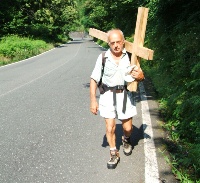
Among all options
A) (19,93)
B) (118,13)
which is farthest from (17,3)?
(19,93)

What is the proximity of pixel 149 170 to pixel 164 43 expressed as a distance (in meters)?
5.05

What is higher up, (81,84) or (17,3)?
(17,3)

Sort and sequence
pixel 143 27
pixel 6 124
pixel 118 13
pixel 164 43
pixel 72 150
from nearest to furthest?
1. pixel 143 27
2. pixel 72 150
3. pixel 6 124
4. pixel 164 43
5. pixel 118 13

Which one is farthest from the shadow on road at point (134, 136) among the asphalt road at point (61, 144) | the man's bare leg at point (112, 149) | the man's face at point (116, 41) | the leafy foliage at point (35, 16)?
the leafy foliage at point (35, 16)

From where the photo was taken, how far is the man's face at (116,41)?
11.8ft

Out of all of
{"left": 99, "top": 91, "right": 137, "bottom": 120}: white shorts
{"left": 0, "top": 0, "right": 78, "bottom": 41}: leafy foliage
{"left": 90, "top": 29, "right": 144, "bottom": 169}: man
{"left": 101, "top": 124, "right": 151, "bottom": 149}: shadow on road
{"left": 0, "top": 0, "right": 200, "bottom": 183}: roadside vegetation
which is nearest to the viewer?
{"left": 90, "top": 29, "right": 144, "bottom": 169}: man

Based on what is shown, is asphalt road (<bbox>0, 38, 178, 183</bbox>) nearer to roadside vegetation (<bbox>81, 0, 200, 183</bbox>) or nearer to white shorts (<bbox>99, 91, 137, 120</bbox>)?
roadside vegetation (<bbox>81, 0, 200, 183</bbox>)

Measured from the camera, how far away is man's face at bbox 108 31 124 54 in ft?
11.8

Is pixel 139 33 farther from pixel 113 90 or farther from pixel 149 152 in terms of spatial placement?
pixel 149 152

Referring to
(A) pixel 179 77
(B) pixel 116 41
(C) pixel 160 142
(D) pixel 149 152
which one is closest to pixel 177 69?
(A) pixel 179 77

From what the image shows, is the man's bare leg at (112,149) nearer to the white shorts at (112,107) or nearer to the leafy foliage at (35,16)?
the white shorts at (112,107)

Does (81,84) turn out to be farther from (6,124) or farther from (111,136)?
(111,136)

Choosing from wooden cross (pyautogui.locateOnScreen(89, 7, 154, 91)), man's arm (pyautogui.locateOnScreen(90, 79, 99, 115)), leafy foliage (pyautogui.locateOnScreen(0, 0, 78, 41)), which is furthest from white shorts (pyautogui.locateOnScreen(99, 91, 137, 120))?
leafy foliage (pyautogui.locateOnScreen(0, 0, 78, 41))

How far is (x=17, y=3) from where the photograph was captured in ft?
126
